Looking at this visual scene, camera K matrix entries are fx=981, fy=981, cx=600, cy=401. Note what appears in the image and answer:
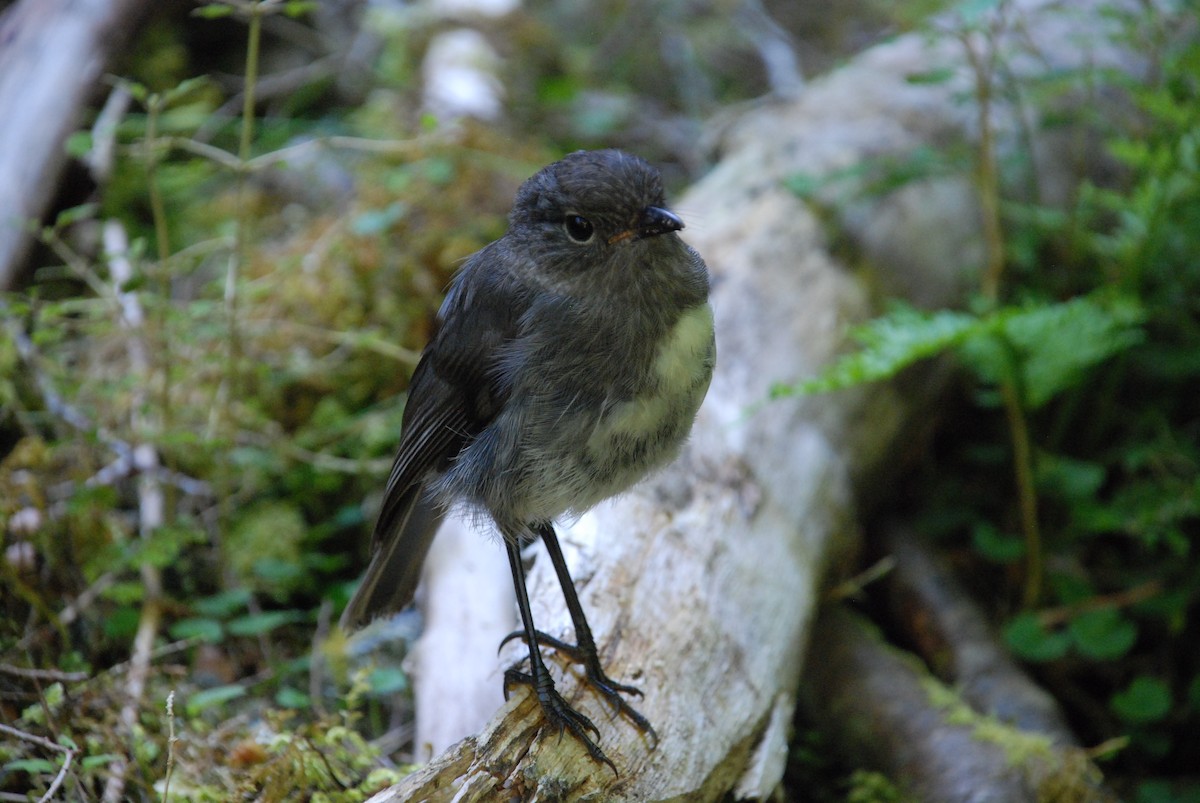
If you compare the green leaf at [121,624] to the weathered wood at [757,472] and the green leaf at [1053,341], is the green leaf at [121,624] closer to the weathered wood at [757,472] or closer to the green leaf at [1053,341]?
the weathered wood at [757,472]

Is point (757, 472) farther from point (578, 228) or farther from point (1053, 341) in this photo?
point (578, 228)

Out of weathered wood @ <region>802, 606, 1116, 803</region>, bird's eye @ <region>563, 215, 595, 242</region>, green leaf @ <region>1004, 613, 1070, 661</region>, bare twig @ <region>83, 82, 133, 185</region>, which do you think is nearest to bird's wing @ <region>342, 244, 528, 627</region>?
bird's eye @ <region>563, 215, 595, 242</region>

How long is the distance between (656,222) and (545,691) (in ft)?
3.85

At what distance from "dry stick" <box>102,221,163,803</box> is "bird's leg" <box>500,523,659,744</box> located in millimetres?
1060

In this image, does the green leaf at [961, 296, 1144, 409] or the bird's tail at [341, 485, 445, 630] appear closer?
the bird's tail at [341, 485, 445, 630]

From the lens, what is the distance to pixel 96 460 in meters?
3.79

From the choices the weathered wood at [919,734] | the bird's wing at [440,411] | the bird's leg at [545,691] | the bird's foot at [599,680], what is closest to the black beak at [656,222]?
the bird's wing at [440,411]

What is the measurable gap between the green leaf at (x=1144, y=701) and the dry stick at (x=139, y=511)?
10.5 feet

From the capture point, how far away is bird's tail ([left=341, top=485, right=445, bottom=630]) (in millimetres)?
2848

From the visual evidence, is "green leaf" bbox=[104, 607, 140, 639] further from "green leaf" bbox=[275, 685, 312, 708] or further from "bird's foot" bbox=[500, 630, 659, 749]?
"bird's foot" bbox=[500, 630, 659, 749]

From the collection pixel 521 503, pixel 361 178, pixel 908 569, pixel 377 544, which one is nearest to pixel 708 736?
pixel 521 503

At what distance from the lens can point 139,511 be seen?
3881mm

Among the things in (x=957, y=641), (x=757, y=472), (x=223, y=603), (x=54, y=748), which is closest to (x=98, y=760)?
(x=54, y=748)

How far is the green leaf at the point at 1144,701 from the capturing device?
341cm
